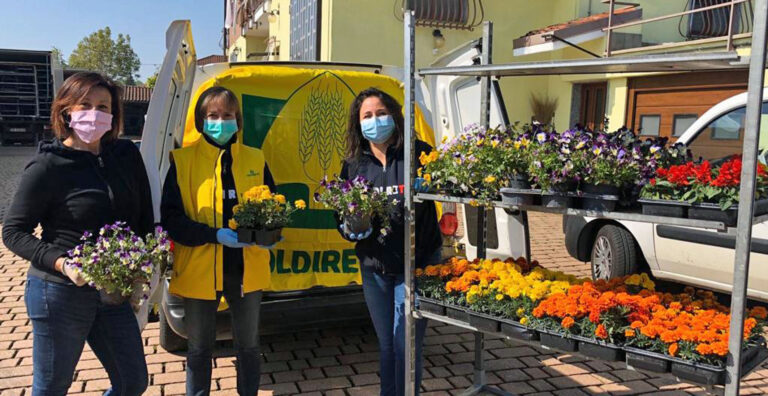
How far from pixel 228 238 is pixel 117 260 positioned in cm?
59

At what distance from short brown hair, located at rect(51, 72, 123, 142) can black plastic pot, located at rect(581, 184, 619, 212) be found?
206cm

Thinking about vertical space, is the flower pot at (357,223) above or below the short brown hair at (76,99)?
below

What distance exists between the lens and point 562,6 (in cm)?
1457

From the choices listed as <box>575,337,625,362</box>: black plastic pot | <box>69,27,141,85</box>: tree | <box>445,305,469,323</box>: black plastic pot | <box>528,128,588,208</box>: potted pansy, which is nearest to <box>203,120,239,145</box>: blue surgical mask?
<box>445,305,469,323</box>: black plastic pot

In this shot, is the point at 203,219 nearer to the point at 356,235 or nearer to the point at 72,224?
the point at 72,224

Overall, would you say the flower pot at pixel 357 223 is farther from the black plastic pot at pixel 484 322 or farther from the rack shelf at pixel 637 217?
the black plastic pot at pixel 484 322

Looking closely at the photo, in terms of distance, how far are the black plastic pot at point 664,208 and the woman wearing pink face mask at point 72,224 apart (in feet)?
7.00

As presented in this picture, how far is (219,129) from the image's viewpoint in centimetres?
309

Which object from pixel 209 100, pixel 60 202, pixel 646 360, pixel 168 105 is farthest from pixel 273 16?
pixel 646 360

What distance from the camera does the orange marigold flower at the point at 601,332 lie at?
245 centimetres

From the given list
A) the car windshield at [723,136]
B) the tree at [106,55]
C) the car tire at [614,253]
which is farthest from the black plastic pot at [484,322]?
the tree at [106,55]

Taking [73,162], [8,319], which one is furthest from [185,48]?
[8,319]

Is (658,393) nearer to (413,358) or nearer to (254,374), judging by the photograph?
(413,358)

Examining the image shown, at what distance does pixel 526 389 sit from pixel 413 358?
1265 mm
